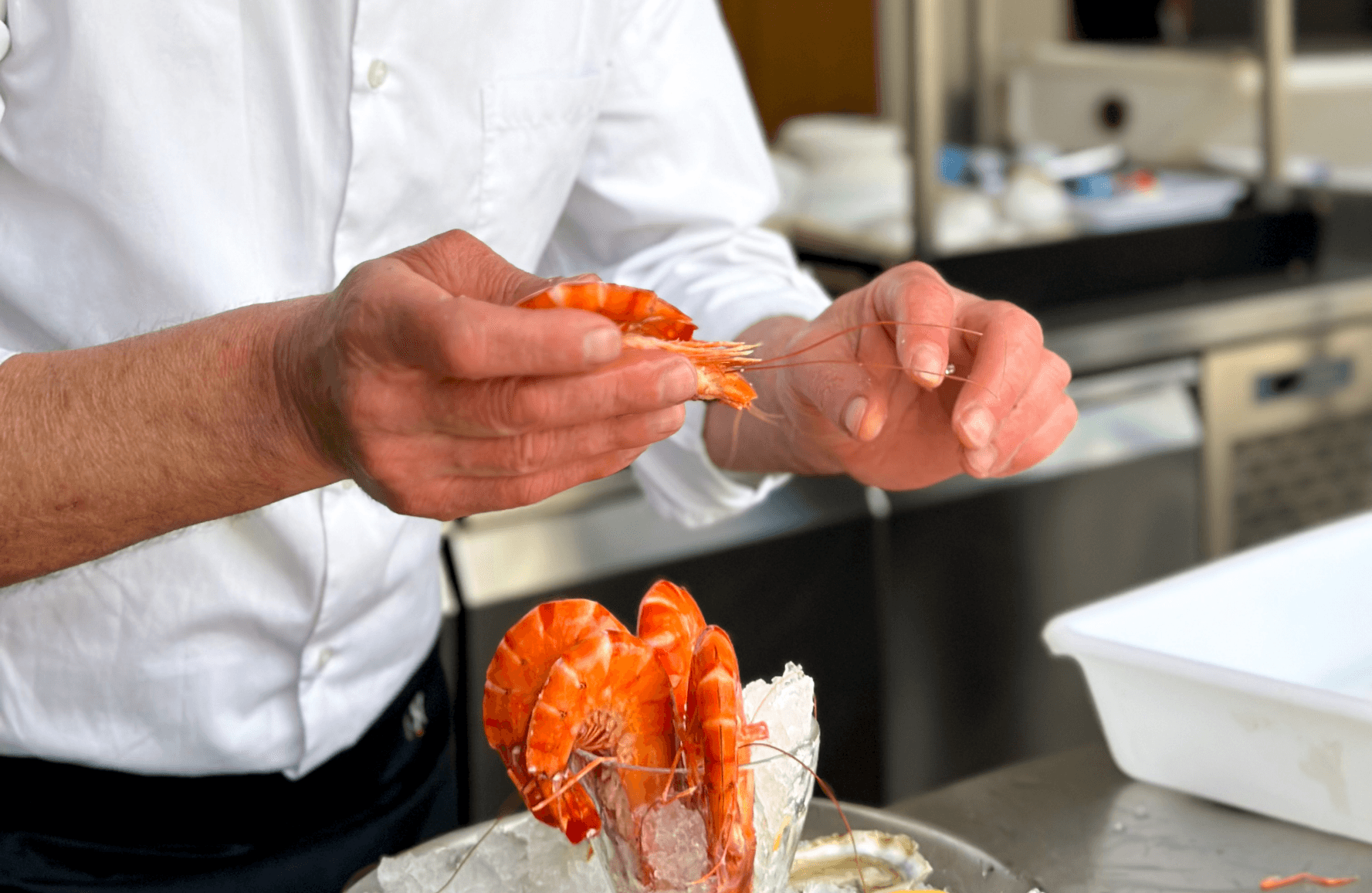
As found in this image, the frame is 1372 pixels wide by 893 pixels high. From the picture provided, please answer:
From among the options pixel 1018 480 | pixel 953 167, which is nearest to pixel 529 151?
pixel 1018 480

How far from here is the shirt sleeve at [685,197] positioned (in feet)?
4.29

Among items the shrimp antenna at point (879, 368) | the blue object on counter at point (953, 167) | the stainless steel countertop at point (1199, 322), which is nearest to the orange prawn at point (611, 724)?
the shrimp antenna at point (879, 368)

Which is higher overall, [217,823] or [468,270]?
Answer: [468,270]

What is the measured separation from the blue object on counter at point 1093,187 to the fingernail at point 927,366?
6.53 feet

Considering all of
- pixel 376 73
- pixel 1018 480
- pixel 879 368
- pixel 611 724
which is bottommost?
pixel 1018 480

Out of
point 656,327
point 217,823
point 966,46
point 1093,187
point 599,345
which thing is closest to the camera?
point 599,345

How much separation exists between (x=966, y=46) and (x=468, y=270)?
12.1ft

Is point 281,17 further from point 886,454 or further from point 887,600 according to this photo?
point 887,600

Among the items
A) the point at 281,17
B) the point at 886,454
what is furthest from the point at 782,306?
the point at 281,17

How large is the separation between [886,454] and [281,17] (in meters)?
0.58

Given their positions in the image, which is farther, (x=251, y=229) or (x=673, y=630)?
(x=251, y=229)

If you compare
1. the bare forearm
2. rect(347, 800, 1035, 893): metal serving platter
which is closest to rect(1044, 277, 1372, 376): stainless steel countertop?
rect(347, 800, 1035, 893): metal serving platter

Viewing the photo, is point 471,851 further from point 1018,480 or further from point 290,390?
point 1018,480

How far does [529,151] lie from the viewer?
3.91 ft
